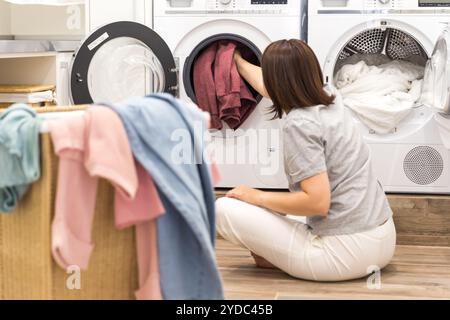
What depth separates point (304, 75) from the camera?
2586 millimetres

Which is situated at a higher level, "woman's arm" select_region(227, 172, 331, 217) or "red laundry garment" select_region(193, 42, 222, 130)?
"red laundry garment" select_region(193, 42, 222, 130)

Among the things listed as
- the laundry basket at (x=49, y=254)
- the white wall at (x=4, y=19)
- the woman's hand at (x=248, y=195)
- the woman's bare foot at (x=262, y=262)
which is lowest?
the woman's bare foot at (x=262, y=262)

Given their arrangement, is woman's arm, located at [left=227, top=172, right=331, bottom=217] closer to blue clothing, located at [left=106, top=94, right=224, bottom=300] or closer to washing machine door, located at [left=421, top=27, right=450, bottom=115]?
washing machine door, located at [left=421, top=27, right=450, bottom=115]

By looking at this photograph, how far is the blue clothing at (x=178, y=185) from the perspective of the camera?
1.57 meters

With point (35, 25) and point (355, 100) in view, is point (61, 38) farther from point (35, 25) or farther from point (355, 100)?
point (355, 100)

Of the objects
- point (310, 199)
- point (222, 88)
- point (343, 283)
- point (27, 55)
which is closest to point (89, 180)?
point (310, 199)

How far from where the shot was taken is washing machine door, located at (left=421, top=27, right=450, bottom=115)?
3025 mm

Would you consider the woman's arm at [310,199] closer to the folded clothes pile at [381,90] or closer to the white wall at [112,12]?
the folded clothes pile at [381,90]

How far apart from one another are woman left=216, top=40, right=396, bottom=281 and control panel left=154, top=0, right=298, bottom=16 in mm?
787

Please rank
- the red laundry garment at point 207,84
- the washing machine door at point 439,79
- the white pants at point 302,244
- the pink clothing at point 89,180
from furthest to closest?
the red laundry garment at point 207,84 < the washing machine door at point 439,79 < the white pants at point 302,244 < the pink clothing at point 89,180

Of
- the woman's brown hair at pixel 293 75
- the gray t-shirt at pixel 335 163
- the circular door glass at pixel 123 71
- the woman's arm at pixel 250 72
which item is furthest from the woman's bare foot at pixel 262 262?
the circular door glass at pixel 123 71

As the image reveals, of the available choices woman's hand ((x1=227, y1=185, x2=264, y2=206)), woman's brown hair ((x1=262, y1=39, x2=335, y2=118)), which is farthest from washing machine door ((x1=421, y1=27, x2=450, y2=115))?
woman's hand ((x1=227, y1=185, x2=264, y2=206))

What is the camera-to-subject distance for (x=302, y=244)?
2.66 meters

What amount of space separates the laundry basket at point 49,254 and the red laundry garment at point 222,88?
1.71 meters
